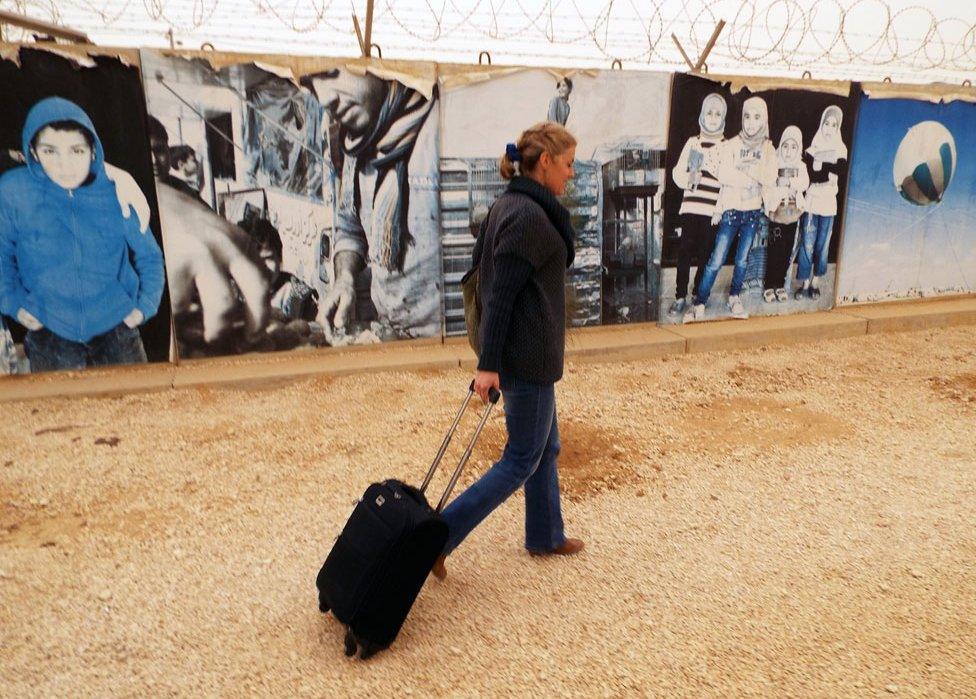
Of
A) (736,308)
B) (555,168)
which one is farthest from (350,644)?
(736,308)

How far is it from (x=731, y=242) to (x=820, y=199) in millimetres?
1237

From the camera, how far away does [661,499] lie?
3744mm

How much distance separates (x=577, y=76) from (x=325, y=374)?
3.53 meters

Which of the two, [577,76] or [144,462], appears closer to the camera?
[144,462]

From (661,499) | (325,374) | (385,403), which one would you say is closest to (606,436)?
(661,499)

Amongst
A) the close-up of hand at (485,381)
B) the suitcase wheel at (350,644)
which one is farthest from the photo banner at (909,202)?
the suitcase wheel at (350,644)

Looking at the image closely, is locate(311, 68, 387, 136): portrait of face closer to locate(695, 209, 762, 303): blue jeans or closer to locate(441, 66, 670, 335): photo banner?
locate(441, 66, 670, 335): photo banner

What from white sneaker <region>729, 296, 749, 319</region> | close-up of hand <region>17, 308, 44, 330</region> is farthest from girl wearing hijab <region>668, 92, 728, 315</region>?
close-up of hand <region>17, 308, 44, 330</region>

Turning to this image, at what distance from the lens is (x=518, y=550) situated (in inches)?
127

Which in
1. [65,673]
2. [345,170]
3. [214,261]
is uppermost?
[345,170]

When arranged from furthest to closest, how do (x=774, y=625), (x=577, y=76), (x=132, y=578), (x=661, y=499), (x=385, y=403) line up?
1. (x=577, y=76)
2. (x=385, y=403)
3. (x=661, y=499)
4. (x=132, y=578)
5. (x=774, y=625)

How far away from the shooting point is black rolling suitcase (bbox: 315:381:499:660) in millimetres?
2410

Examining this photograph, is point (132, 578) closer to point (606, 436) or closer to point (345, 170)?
point (606, 436)

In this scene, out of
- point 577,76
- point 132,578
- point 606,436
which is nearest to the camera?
point 132,578
